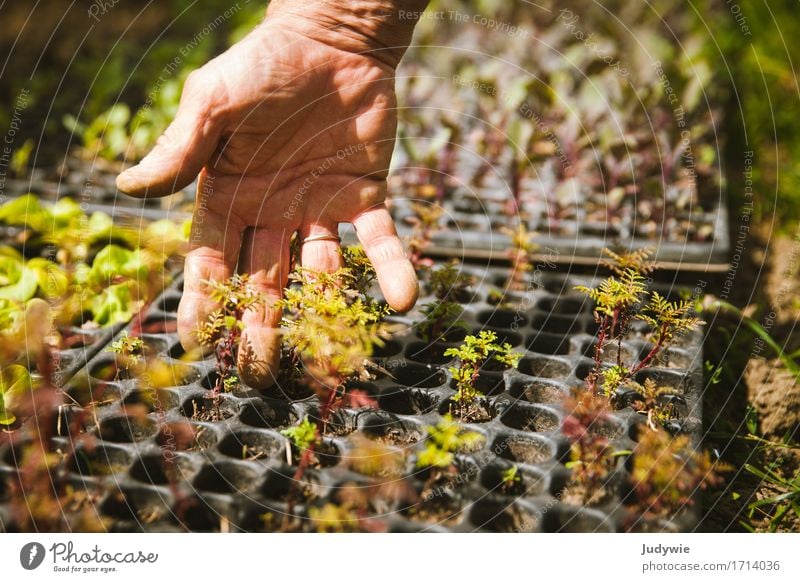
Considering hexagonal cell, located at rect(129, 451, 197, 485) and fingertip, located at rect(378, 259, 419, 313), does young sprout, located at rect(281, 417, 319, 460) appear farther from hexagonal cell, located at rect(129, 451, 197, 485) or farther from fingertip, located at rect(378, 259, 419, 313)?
fingertip, located at rect(378, 259, 419, 313)

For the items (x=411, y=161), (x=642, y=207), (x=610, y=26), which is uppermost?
(x=610, y=26)

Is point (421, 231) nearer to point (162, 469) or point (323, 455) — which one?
point (323, 455)

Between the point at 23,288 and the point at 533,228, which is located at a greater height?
the point at 533,228

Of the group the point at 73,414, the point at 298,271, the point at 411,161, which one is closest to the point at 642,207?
the point at 411,161

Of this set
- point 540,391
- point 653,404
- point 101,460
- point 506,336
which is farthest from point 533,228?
point 101,460

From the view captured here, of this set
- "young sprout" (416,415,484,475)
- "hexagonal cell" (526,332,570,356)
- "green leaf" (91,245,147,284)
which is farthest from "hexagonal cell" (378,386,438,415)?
"green leaf" (91,245,147,284)
